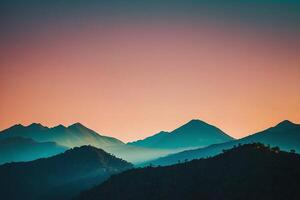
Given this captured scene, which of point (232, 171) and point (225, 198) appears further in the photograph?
point (232, 171)

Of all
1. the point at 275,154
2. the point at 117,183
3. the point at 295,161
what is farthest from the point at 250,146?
the point at 117,183

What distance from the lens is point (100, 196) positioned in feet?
546

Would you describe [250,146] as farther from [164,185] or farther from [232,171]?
[164,185]

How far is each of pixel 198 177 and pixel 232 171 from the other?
1322 cm

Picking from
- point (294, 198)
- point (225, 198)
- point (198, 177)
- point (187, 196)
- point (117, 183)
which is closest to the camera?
point (294, 198)

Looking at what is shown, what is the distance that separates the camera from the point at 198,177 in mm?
137250

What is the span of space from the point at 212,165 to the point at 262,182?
2821 cm

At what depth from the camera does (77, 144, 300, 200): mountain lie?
112 meters

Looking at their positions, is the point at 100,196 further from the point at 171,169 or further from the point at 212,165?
the point at 212,165

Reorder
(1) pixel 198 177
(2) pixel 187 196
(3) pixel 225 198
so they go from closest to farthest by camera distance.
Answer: (3) pixel 225 198 < (2) pixel 187 196 < (1) pixel 198 177

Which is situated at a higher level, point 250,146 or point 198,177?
point 250,146

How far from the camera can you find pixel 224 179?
126062 mm

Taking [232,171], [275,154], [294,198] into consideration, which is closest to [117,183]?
[232,171]

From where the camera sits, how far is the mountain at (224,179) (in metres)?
112
